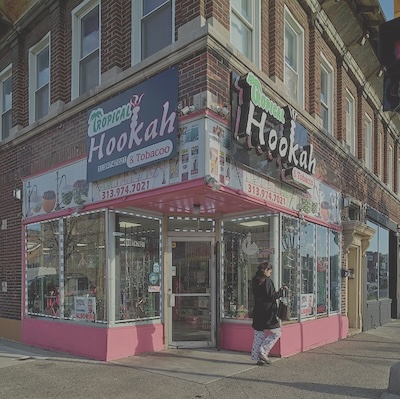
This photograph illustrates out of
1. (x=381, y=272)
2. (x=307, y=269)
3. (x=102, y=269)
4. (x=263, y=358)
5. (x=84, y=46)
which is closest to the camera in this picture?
(x=263, y=358)

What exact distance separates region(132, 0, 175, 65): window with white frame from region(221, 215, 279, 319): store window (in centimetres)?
339

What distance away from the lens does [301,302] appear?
366 inches

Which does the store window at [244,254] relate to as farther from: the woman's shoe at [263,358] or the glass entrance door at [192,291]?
the woman's shoe at [263,358]

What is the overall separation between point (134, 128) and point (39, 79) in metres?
4.38

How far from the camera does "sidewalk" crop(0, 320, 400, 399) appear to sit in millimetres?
6043

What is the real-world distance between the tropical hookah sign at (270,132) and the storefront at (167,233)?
0.08 feet

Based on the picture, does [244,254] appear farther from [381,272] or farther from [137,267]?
[381,272]

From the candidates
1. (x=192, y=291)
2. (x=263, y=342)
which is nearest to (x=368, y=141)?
(x=192, y=291)

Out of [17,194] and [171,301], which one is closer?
[171,301]

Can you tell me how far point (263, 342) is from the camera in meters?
7.54

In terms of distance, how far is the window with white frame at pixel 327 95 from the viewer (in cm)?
1152

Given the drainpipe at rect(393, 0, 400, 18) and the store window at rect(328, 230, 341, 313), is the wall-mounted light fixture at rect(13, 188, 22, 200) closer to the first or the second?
the store window at rect(328, 230, 341, 313)

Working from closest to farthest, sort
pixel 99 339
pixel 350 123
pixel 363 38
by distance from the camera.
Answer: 1. pixel 99 339
2. pixel 363 38
3. pixel 350 123

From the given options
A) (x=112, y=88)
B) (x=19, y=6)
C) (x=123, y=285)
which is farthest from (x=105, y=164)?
(x=19, y=6)
